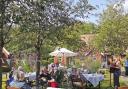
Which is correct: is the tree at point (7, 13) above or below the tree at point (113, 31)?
below

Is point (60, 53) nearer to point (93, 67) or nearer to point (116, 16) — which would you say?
point (93, 67)

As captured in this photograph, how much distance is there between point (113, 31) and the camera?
156 feet

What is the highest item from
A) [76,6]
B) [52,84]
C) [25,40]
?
[76,6]

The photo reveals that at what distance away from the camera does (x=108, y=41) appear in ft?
162

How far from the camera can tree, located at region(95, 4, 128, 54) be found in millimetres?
45375

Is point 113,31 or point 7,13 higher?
point 113,31

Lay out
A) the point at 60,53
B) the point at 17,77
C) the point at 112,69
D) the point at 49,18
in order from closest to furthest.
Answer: the point at 49,18 → the point at 17,77 → the point at 112,69 → the point at 60,53

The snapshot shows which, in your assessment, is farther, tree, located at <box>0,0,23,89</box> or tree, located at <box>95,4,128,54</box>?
tree, located at <box>95,4,128,54</box>

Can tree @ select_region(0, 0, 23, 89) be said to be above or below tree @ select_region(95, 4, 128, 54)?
below

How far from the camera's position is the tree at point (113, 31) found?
1786 inches

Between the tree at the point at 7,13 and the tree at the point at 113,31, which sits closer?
the tree at the point at 7,13

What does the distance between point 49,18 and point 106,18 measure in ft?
109

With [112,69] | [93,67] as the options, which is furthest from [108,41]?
[112,69]

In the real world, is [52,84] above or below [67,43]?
below
